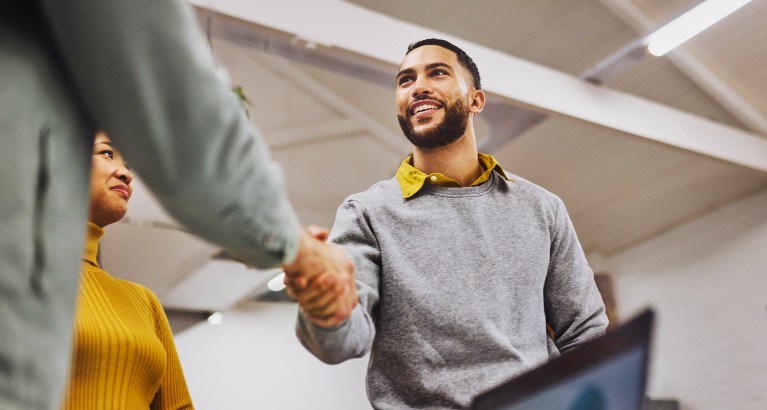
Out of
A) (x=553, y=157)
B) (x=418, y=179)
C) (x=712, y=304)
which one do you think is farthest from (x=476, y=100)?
(x=712, y=304)

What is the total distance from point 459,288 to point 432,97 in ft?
1.42

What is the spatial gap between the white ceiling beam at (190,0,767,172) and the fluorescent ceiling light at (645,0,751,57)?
0.62m

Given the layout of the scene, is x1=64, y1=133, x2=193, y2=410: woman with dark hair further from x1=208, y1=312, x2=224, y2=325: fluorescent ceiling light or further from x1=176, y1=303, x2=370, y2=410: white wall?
x1=208, y1=312, x2=224, y2=325: fluorescent ceiling light

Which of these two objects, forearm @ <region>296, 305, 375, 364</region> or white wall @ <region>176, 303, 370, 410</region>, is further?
white wall @ <region>176, 303, 370, 410</region>

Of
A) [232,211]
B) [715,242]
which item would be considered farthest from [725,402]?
[232,211]

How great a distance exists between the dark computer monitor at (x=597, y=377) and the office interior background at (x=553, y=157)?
2.99m

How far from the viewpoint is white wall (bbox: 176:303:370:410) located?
7262mm

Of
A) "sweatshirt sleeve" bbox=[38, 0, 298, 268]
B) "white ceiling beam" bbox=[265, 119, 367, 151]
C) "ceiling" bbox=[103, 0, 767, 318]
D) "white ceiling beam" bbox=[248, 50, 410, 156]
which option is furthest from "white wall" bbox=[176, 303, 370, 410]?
"sweatshirt sleeve" bbox=[38, 0, 298, 268]

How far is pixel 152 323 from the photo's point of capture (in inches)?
70.6

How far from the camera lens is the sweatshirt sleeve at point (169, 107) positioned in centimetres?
52

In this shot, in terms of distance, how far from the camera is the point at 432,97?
1.61 m

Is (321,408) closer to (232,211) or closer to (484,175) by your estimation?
(484,175)

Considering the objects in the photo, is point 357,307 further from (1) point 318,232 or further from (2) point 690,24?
(2) point 690,24

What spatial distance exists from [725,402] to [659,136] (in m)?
2.23
